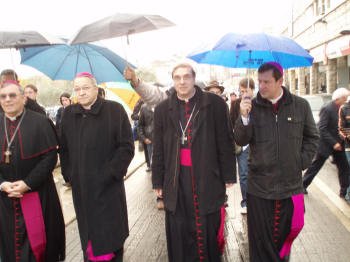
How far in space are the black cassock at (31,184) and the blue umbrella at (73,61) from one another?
1.50 meters

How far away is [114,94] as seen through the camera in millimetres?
8820

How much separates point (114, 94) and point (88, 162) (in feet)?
17.3

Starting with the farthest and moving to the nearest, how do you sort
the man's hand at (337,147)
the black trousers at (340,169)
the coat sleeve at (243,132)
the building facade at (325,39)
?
the building facade at (325,39) → the black trousers at (340,169) → the man's hand at (337,147) → the coat sleeve at (243,132)

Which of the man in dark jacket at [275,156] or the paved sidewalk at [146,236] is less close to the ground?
the man in dark jacket at [275,156]

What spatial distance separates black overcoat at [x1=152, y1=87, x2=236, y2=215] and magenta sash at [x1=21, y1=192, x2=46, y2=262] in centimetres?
116

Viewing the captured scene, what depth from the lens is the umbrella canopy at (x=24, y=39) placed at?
4.06 meters

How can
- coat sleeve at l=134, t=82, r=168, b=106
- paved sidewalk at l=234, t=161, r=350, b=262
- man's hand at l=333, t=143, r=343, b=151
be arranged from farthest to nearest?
man's hand at l=333, t=143, r=343, b=151
paved sidewalk at l=234, t=161, r=350, b=262
coat sleeve at l=134, t=82, r=168, b=106

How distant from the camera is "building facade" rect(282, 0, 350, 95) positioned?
68.1ft

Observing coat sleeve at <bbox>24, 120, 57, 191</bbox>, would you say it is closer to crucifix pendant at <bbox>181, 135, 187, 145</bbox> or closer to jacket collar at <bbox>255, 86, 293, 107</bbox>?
crucifix pendant at <bbox>181, 135, 187, 145</bbox>

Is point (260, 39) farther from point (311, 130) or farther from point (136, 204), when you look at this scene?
point (136, 204)

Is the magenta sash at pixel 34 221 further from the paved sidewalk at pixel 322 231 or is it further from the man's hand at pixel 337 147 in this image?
the man's hand at pixel 337 147

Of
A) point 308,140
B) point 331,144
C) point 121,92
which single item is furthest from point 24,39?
point 331,144

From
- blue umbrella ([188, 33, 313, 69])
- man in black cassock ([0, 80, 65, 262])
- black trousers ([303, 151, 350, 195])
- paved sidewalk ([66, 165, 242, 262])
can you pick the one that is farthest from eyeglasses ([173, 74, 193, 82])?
black trousers ([303, 151, 350, 195])

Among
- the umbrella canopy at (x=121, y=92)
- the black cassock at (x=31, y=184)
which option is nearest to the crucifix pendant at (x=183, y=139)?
the black cassock at (x=31, y=184)
